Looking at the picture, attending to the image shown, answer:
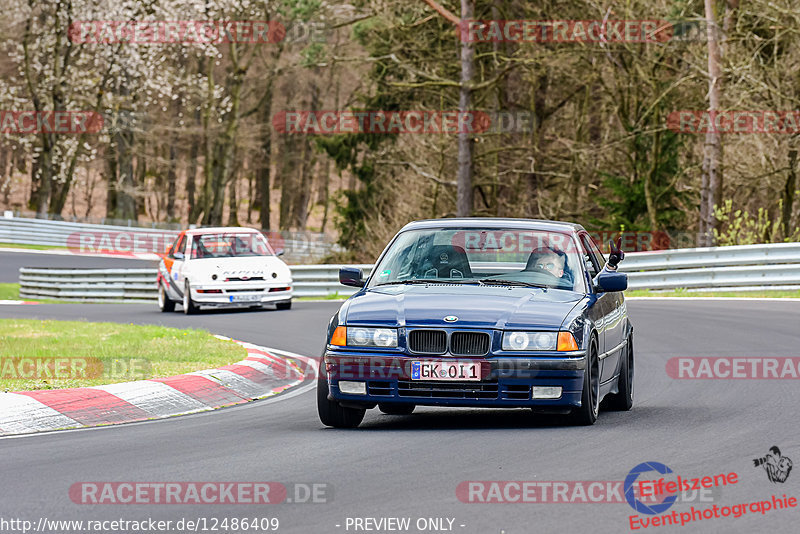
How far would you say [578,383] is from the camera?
8555mm

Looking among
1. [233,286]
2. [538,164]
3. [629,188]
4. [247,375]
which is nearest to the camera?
[247,375]

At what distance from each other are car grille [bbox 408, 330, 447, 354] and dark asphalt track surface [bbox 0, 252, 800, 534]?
0.58 metres

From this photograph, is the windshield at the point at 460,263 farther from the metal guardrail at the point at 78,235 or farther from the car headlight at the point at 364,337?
the metal guardrail at the point at 78,235

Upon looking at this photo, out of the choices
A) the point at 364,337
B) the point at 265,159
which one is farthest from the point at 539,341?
the point at 265,159

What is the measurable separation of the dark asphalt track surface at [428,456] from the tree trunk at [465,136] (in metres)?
23.5

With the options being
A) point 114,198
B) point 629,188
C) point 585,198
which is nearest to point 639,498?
point 629,188

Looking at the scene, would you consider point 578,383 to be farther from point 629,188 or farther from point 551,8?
point 551,8

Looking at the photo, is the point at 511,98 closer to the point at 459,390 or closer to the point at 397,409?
the point at 397,409

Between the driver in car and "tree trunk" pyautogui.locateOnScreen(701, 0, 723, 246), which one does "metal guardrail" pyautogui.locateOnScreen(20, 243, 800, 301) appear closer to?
"tree trunk" pyautogui.locateOnScreen(701, 0, 723, 246)

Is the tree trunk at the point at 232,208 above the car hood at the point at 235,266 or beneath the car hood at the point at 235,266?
above

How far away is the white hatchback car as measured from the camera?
2341 cm

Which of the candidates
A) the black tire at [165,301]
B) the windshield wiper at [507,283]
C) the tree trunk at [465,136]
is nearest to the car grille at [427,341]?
the windshield wiper at [507,283]

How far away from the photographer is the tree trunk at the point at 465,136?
113 ft

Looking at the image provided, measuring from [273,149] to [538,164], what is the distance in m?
36.9
